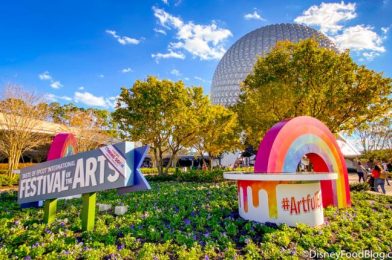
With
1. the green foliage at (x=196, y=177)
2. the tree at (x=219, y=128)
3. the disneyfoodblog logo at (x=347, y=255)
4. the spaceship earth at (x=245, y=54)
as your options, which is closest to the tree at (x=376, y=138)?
the spaceship earth at (x=245, y=54)

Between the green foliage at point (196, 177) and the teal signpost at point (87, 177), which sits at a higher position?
the teal signpost at point (87, 177)

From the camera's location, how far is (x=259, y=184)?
763 cm

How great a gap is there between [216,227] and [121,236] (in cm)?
230

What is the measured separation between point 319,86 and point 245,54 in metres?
41.2

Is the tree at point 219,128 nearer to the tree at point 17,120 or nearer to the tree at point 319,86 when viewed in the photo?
the tree at point 319,86

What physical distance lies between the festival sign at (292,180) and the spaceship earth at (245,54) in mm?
44050

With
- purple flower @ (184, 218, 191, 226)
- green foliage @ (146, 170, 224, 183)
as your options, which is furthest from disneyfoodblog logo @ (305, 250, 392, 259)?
green foliage @ (146, 170, 224, 183)

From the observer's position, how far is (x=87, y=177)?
260 inches

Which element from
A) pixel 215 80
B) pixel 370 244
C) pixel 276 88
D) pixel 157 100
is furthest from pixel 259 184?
pixel 215 80

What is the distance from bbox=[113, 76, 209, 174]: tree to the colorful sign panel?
43.0 ft

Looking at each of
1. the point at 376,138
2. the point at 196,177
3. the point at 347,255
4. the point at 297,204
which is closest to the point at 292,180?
the point at 297,204

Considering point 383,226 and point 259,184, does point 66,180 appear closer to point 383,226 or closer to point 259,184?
point 259,184

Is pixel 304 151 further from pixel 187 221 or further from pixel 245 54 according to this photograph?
pixel 245 54

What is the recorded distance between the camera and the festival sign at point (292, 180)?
7316 millimetres
